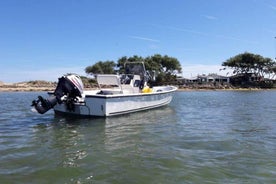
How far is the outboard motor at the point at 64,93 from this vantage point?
14.8 m

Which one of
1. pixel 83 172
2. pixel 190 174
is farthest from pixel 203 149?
pixel 83 172

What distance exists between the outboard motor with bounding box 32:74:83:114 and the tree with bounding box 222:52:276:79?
245ft

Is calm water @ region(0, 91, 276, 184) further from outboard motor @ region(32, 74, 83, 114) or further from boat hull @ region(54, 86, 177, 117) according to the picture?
boat hull @ region(54, 86, 177, 117)

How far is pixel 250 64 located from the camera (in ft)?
277

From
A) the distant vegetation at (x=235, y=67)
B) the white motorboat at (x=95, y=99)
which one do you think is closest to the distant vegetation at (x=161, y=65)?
the distant vegetation at (x=235, y=67)

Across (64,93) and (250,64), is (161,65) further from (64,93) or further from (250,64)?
(64,93)

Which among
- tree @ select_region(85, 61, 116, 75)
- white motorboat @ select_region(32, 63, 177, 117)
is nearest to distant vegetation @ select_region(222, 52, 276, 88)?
tree @ select_region(85, 61, 116, 75)

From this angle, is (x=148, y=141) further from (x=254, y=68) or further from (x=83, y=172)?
(x=254, y=68)

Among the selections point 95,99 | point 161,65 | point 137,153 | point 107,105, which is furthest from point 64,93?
point 161,65

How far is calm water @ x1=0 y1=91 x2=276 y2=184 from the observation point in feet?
22.5

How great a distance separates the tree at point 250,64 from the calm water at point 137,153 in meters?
73.3

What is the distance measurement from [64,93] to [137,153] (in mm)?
7708

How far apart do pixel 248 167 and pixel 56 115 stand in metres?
12.3

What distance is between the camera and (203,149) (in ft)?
30.7
